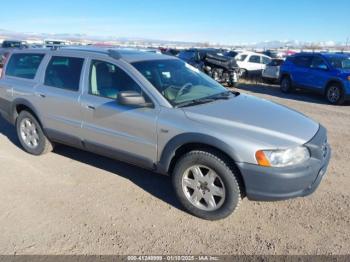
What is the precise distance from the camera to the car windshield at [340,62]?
11.6 metres

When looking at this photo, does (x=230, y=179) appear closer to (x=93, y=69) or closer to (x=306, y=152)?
(x=306, y=152)

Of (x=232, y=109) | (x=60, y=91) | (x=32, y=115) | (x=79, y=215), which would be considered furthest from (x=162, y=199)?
(x=32, y=115)

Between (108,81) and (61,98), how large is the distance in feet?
2.75

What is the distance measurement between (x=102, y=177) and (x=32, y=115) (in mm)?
1641

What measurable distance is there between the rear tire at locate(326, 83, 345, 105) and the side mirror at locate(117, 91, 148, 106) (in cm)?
912

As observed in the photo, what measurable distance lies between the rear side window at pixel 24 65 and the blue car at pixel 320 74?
30.4ft

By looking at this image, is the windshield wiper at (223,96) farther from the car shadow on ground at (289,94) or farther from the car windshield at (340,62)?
the car windshield at (340,62)

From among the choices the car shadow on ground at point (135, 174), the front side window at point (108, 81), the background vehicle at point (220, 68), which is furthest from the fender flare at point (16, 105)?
the background vehicle at point (220, 68)

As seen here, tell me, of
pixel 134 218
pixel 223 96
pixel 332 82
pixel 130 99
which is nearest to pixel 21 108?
pixel 130 99

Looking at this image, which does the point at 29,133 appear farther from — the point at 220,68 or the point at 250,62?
the point at 250,62

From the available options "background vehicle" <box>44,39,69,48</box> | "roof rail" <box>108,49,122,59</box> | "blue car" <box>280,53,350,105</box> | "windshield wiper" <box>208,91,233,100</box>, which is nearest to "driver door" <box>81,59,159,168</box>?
"roof rail" <box>108,49,122,59</box>

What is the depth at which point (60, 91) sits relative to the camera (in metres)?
4.82

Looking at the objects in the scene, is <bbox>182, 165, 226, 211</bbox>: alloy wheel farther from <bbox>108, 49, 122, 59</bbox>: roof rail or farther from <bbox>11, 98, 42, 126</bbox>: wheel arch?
<bbox>11, 98, 42, 126</bbox>: wheel arch

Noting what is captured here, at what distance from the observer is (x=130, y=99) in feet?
12.3
